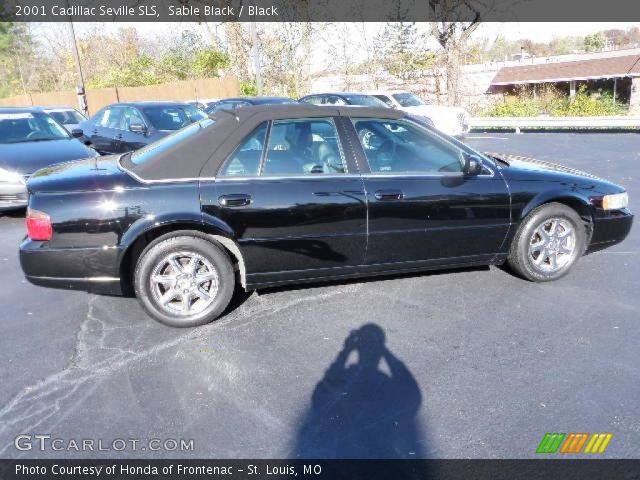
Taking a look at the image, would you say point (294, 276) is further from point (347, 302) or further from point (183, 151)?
point (183, 151)

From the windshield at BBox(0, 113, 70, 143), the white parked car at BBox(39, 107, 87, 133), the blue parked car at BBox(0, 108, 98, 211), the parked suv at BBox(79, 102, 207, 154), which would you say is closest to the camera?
the blue parked car at BBox(0, 108, 98, 211)

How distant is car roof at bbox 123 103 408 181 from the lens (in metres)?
3.48

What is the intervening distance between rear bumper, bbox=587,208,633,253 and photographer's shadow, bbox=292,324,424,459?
2517mm

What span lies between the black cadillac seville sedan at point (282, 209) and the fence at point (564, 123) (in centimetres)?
1433

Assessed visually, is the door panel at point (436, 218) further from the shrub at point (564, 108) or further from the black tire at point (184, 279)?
the shrub at point (564, 108)

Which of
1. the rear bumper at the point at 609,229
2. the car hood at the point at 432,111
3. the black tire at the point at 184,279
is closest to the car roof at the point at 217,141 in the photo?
the black tire at the point at 184,279

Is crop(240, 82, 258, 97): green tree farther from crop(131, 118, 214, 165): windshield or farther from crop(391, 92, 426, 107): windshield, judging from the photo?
crop(131, 118, 214, 165): windshield

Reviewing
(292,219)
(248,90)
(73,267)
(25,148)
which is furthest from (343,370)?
(248,90)

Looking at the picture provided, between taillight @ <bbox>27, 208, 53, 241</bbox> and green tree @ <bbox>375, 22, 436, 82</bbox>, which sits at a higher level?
green tree @ <bbox>375, 22, 436, 82</bbox>

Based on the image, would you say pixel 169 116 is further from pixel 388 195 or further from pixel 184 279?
pixel 388 195

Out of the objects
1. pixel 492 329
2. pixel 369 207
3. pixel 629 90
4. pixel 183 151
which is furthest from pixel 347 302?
pixel 629 90

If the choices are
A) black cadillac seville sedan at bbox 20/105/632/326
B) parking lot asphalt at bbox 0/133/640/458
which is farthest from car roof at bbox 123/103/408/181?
parking lot asphalt at bbox 0/133/640/458

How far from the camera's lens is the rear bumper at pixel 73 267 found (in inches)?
132

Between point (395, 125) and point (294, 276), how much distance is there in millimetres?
1550
